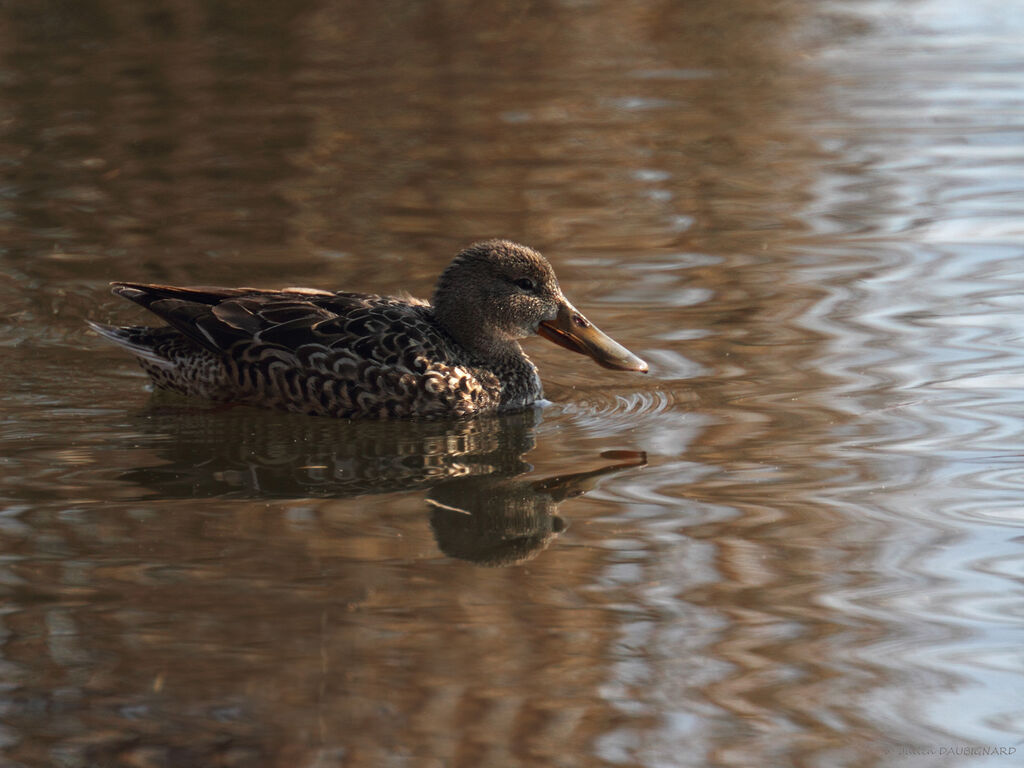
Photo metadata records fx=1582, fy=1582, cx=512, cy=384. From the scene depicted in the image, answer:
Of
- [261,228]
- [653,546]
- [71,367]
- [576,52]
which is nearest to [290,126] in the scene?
[261,228]

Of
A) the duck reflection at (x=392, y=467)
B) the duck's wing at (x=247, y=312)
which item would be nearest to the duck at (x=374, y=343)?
the duck's wing at (x=247, y=312)

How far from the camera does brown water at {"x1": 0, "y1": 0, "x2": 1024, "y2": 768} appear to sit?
453 cm

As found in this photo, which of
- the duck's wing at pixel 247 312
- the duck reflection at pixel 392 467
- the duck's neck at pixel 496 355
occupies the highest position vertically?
the duck's wing at pixel 247 312

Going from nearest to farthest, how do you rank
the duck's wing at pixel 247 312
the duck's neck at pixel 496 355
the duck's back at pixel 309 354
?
1. the duck's back at pixel 309 354
2. the duck's wing at pixel 247 312
3. the duck's neck at pixel 496 355

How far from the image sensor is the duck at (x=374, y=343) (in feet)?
23.6

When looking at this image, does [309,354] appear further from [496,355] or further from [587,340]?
[587,340]

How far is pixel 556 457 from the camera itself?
675 cm

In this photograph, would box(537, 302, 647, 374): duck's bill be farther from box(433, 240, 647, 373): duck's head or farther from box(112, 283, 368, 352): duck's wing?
box(112, 283, 368, 352): duck's wing

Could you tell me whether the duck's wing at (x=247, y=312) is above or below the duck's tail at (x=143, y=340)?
above

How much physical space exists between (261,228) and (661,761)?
6.81m

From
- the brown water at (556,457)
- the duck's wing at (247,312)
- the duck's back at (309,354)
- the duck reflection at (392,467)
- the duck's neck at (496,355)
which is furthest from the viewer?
the duck's neck at (496,355)

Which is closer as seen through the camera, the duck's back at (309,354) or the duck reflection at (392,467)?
the duck reflection at (392,467)

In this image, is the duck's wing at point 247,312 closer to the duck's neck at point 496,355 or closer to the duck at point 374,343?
the duck at point 374,343

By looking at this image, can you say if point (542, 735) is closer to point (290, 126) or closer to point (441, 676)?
point (441, 676)
